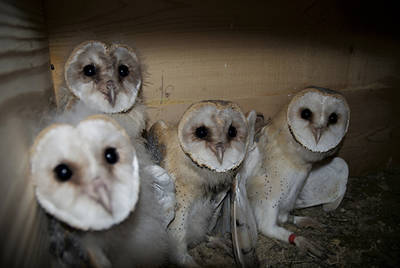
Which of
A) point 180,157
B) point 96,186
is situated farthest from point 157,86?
point 96,186

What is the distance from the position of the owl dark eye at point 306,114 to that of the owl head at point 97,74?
3.04ft

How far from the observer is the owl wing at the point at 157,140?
55.4 inches

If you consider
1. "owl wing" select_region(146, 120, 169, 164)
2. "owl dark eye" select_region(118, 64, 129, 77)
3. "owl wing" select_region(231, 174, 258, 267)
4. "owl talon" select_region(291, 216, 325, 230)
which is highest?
"owl dark eye" select_region(118, 64, 129, 77)

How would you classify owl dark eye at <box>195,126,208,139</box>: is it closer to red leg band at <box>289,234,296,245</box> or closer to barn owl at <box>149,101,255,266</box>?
barn owl at <box>149,101,255,266</box>

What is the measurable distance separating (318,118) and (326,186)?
0.64 metres

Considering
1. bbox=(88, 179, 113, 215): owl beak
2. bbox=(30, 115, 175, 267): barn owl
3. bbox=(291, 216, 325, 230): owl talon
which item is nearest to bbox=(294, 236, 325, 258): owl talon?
bbox=(291, 216, 325, 230): owl talon

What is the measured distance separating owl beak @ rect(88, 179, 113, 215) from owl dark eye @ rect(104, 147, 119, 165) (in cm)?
7

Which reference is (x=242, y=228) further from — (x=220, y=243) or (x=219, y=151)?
(x=219, y=151)

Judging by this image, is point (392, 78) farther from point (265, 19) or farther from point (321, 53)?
point (265, 19)

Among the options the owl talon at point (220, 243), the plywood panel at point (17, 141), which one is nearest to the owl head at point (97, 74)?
the plywood panel at point (17, 141)

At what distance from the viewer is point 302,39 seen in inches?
67.8

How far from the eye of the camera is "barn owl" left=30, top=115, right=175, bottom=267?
28.8 inches

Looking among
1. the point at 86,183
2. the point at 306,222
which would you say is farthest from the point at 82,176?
the point at 306,222

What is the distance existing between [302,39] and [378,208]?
1.19 metres
